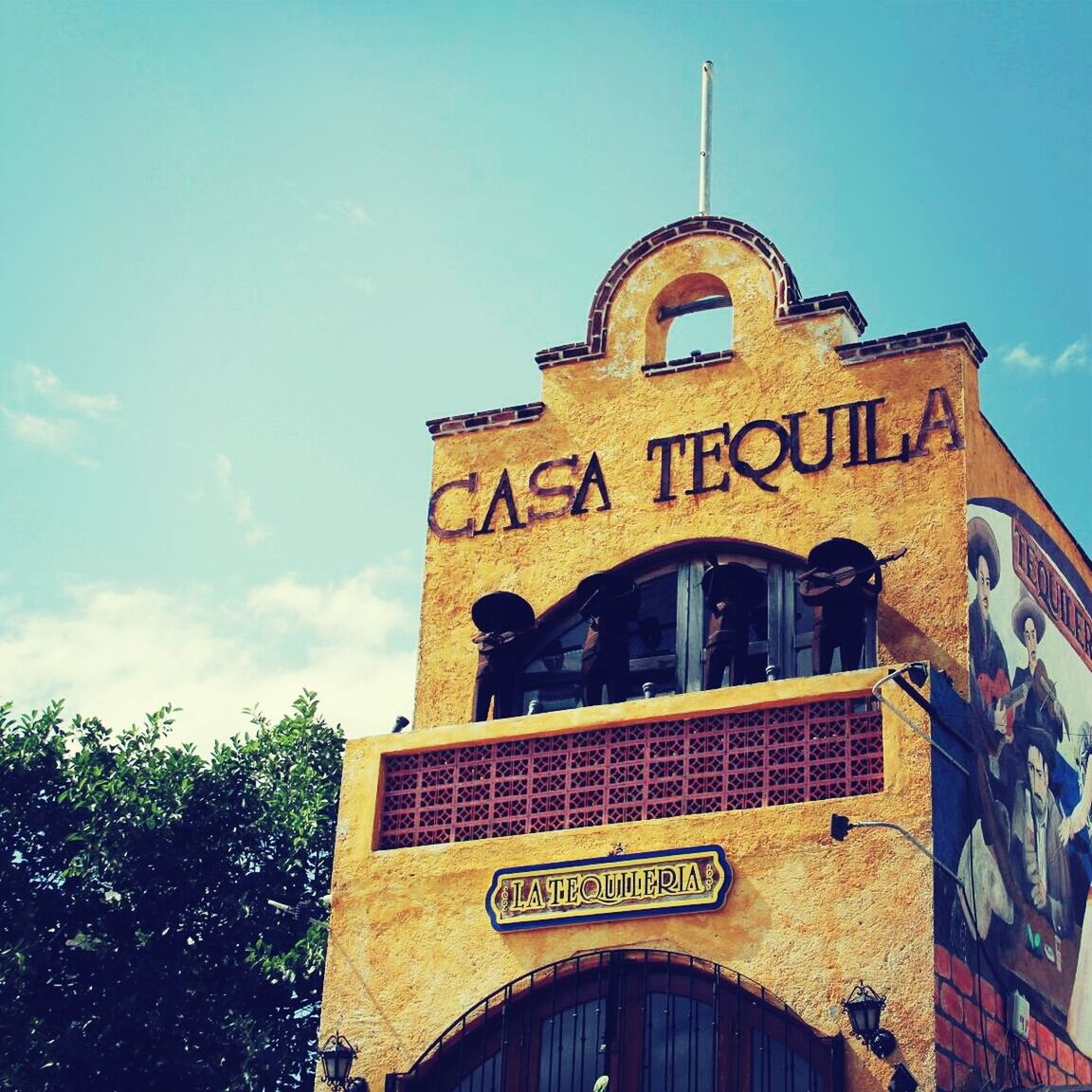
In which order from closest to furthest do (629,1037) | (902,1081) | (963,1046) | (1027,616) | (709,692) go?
(902,1081) < (963,1046) < (629,1037) < (709,692) < (1027,616)

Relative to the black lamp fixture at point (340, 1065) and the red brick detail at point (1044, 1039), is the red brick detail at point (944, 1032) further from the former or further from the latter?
the black lamp fixture at point (340, 1065)

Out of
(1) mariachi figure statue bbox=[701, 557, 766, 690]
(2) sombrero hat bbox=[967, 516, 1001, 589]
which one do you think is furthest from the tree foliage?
(2) sombrero hat bbox=[967, 516, 1001, 589]

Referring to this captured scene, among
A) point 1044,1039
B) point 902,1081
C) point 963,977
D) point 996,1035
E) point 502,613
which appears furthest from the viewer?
point 502,613

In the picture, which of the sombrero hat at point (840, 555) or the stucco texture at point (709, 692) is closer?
the stucco texture at point (709, 692)

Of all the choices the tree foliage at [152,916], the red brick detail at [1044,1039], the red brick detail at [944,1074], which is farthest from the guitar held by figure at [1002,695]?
the tree foliage at [152,916]

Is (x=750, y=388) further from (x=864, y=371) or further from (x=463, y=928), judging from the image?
(x=463, y=928)

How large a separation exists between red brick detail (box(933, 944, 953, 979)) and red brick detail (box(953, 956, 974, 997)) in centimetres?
10

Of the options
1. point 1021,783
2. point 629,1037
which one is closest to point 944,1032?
point 629,1037

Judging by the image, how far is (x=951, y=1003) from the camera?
1449 centimetres

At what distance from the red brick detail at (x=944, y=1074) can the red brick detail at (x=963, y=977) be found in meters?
0.62

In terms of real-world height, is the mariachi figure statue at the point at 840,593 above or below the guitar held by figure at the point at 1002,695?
above

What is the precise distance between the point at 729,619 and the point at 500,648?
218 cm

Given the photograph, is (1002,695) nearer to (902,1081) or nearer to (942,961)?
(942,961)

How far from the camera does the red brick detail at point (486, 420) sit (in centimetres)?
1898
